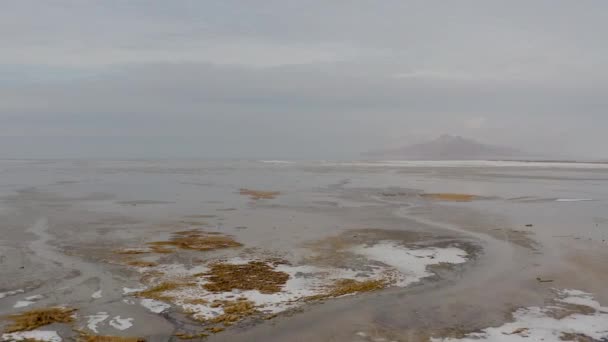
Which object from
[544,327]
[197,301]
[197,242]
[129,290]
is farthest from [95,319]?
[544,327]

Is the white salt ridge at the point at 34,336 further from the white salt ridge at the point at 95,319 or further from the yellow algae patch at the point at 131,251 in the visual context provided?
the yellow algae patch at the point at 131,251

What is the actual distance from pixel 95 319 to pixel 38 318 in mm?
1273

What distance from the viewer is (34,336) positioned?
404 inches

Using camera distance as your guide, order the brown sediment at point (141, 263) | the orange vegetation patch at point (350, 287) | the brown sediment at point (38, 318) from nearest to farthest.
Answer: the brown sediment at point (38, 318)
the orange vegetation patch at point (350, 287)
the brown sediment at point (141, 263)

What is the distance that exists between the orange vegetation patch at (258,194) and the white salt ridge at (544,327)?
2962 centimetres

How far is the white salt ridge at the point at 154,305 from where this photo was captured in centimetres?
1223

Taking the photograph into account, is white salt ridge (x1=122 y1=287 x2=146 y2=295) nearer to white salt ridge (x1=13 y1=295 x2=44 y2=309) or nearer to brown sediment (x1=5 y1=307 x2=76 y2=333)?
brown sediment (x1=5 y1=307 x2=76 y2=333)

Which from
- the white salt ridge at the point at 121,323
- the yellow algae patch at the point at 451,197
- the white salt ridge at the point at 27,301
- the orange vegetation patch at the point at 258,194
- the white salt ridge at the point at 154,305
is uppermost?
the white salt ridge at the point at 27,301

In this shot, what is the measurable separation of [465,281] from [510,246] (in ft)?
21.3

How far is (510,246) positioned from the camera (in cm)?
2034

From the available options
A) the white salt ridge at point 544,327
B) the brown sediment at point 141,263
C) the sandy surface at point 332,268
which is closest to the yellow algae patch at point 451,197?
the sandy surface at point 332,268

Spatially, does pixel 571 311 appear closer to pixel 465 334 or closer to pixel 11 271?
pixel 465 334

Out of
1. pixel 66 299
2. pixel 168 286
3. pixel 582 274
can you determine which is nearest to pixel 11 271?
pixel 66 299

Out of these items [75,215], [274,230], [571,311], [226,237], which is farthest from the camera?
[75,215]
